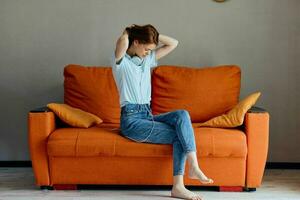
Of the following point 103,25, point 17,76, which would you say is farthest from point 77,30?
point 17,76

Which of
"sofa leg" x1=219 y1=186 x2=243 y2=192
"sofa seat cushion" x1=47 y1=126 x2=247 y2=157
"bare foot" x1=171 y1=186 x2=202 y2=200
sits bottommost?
"sofa leg" x1=219 y1=186 x2=243 y2=192

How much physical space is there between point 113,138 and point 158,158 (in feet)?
1.10

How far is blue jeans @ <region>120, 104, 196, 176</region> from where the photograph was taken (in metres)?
3.06

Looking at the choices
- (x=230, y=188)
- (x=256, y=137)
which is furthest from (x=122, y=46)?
(x=230, y=188)

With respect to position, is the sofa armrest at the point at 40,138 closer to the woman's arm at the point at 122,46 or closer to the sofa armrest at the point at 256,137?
the woman's arm at the point at 122,46

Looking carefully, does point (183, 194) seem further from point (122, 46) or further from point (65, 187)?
point (122, 46)

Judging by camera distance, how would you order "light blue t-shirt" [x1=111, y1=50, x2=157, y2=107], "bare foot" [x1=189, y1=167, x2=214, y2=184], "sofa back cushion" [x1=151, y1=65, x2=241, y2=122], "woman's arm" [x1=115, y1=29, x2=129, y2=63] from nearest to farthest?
"bare foot" [x1=189, y1=167, x2=214, y2=184]
"woman's arm" [x1=115, y1=29, x2=129, y2=63]
"light blue t-shirt" [x1=111, y1=50, x2=157, y2=107]
"sofa back cushion" [x1=151, y1=65, x2=241, y2=122]

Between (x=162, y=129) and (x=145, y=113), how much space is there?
194 mm

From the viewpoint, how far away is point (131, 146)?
10.3 ft

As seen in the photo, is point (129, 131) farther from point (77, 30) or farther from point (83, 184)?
point (77, 30)

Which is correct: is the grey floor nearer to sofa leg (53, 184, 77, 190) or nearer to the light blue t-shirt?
sofa leg (53, 184, 77, 190)

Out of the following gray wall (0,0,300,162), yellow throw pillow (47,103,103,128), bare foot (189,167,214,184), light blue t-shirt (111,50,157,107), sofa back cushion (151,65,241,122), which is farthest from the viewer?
gray wall (0,0,300,162)

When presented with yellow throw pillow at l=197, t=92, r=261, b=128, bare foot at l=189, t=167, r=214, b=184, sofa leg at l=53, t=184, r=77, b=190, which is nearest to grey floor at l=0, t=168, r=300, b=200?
sofa leg at l=53, t=184, r=77, b=190

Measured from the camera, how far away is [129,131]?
3178 millimetres
